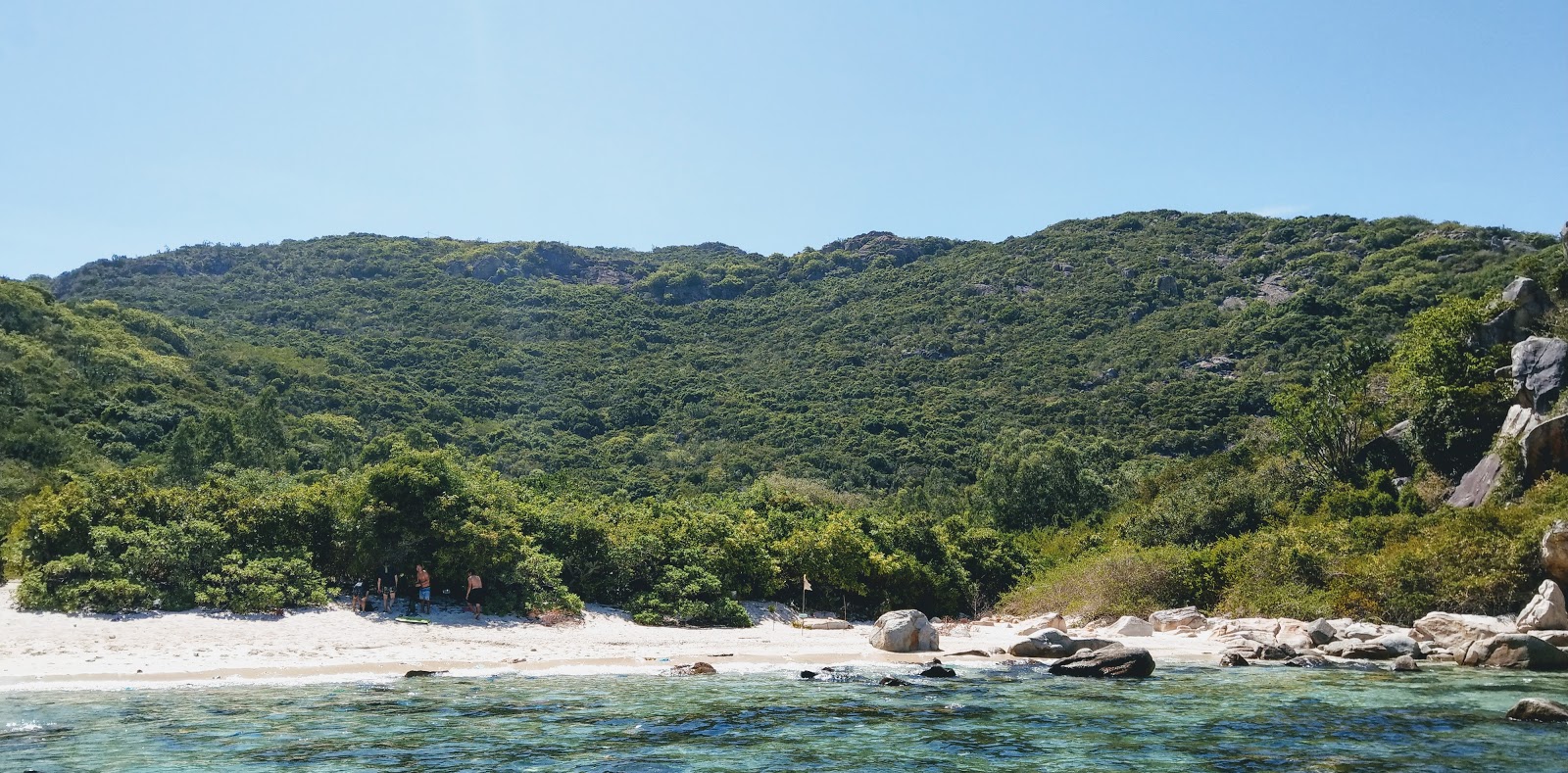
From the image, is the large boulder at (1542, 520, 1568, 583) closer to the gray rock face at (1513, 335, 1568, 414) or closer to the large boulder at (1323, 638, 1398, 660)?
the large boulder at (1323, 638, 1398, 660)

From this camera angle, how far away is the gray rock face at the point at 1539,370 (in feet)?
112

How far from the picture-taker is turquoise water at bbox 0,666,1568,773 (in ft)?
41.3

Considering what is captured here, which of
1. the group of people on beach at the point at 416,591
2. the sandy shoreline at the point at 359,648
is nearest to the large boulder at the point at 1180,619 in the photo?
the sandy shoreline at the point at 359,648

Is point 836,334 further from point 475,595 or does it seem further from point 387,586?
point 387,586

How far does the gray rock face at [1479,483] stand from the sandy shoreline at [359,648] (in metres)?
13.8

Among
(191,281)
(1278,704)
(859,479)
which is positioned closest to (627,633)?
(1278,704)

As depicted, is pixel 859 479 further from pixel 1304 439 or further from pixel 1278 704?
pixel 1278 704

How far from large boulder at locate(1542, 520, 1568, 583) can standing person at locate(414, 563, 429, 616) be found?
1187 inches

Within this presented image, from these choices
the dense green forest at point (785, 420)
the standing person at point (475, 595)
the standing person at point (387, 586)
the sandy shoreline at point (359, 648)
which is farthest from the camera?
the dense green forest at point (785, 420)

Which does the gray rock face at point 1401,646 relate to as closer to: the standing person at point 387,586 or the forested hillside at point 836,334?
the standing person at point 387,586

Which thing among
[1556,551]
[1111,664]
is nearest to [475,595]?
[1111,664]

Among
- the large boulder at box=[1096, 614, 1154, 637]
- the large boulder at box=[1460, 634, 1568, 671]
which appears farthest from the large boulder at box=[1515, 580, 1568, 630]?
the large boulder at box=[1096, 614, 1154, 637]

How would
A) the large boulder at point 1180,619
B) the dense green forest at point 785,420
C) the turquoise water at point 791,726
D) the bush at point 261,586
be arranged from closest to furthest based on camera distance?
the turquoise water at point 791,726, the bush at point 261,586, the dense green forest at point 785,420, the large boulder at point 1180,619

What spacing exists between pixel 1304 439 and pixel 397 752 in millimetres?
44514
